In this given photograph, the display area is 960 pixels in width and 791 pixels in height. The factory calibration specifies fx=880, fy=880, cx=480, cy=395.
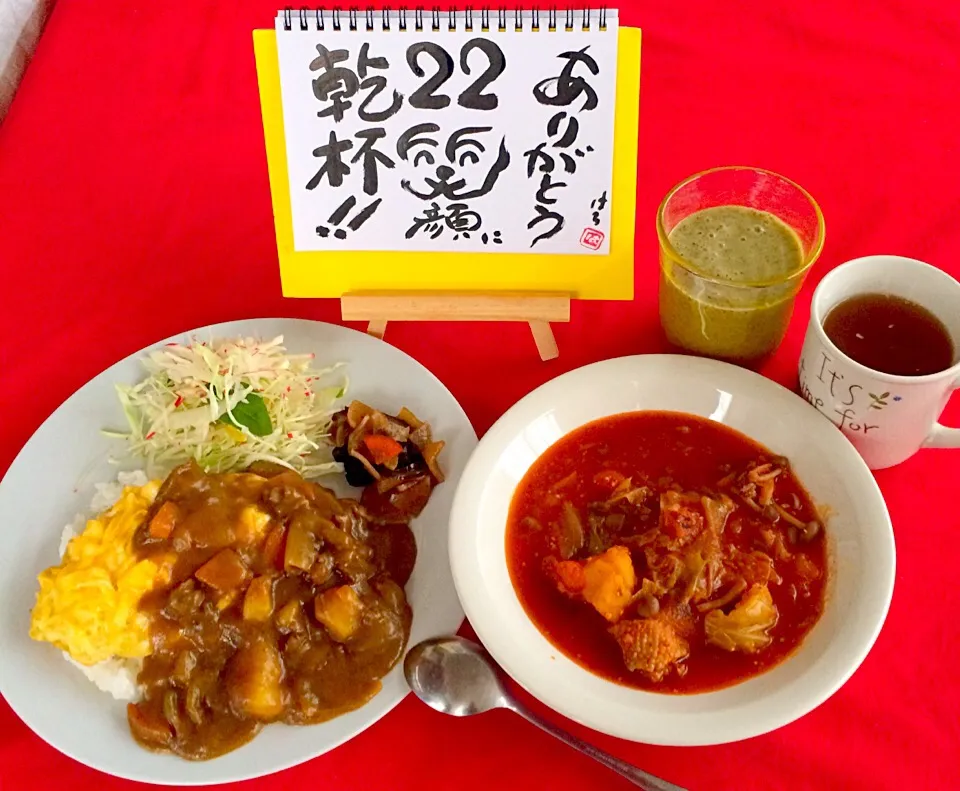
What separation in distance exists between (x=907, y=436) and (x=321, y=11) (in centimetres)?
185

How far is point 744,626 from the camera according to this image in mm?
2041

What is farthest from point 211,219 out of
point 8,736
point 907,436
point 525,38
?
point 907,436

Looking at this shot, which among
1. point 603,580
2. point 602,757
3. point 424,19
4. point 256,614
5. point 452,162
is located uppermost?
point 424,19

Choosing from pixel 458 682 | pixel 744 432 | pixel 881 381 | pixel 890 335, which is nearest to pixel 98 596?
pixel 458 682

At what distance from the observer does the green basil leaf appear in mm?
2623

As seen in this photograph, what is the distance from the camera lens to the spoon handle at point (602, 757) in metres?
1.95

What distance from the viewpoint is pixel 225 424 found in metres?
2.64

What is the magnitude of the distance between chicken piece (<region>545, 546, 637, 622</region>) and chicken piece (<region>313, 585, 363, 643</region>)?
0.51 m

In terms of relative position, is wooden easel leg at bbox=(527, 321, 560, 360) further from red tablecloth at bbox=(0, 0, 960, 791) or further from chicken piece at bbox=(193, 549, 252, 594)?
chicken piece at bbox=(193, 549, 252, 594)

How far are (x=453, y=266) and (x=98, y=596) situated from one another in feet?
4.24

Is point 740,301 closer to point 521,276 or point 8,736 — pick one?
point 521,276

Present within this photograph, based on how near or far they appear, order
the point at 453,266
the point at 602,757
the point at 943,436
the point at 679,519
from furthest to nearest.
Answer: the point at 453,266, the point at 943,436, the point at 679,519, the point at 602,757

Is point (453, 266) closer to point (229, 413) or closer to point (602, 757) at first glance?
point (229, 413)

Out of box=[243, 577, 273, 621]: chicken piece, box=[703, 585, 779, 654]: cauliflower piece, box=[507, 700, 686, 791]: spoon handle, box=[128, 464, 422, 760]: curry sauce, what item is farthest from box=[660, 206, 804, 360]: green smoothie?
box=[243, 577, 273, 621]: chicken piece
